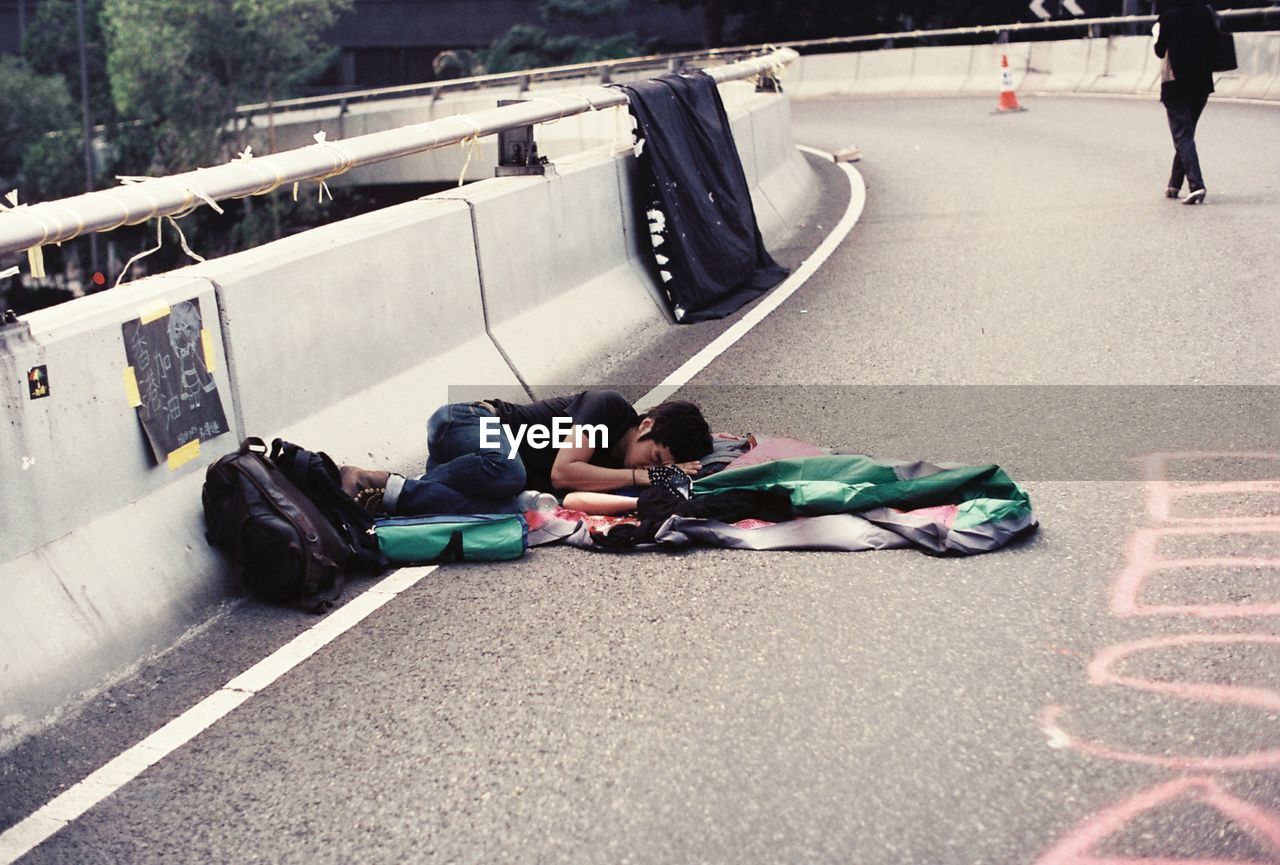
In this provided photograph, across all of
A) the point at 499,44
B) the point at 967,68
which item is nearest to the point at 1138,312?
the point at 967,68

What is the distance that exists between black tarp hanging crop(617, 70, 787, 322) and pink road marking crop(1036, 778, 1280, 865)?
6.57m

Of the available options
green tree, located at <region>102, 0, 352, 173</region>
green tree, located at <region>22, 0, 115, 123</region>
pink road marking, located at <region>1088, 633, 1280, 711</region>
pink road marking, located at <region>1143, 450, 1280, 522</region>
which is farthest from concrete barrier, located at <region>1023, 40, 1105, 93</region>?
green tree, located at <region>22, 0, 115, 123</region>

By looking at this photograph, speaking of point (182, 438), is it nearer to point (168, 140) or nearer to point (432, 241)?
point (432, 241)

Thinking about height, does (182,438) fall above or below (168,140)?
above

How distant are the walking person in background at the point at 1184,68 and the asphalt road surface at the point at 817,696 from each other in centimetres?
660

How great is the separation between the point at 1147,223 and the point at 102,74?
72.5 meters

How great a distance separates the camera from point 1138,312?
9.70m

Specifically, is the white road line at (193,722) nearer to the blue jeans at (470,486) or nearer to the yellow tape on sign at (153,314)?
the blue jeans at (470,486)

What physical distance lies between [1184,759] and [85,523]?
3.36 metres

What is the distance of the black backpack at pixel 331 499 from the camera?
5797mm

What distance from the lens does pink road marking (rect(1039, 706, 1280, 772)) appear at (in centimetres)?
401

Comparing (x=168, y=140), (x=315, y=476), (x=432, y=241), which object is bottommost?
(x=168, y=140)

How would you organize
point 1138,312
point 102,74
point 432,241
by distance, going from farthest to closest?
point 102,74
point 1138,312
point 432,241

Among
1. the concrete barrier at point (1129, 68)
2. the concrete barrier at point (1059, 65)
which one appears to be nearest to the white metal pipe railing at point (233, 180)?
the concrete barrier at point (1129, 68)
